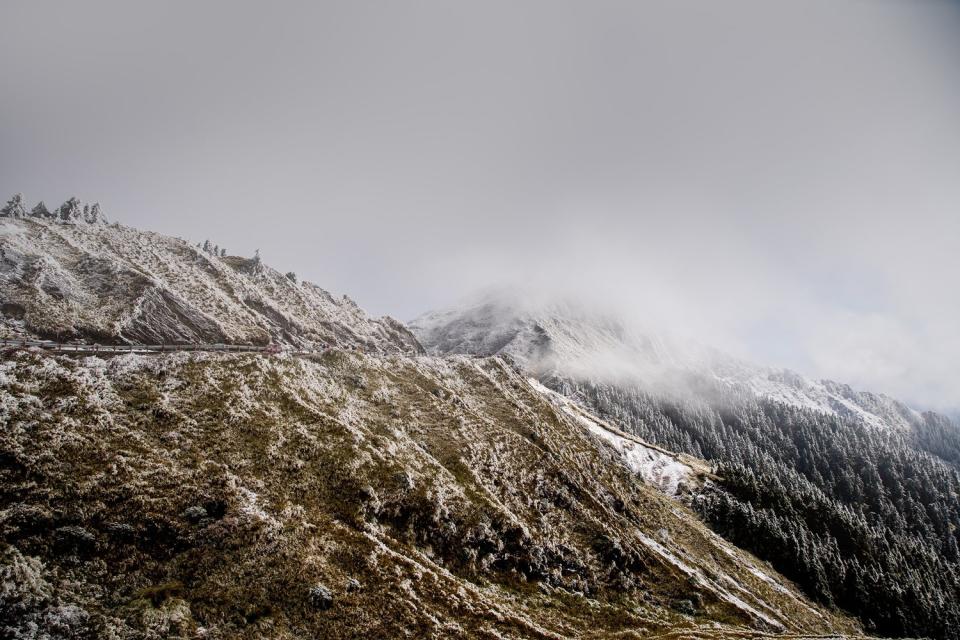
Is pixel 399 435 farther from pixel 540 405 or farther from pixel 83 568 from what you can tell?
pixel 540 405

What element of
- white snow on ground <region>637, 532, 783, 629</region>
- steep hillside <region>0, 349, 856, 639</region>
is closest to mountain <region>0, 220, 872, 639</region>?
steep hillside <region>0, 349, 856, 639</region>

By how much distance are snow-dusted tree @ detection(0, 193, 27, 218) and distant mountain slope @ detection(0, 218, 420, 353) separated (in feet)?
16.0

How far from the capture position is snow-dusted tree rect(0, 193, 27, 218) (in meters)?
95.8

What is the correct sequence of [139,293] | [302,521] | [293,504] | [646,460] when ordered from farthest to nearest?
[646,460] → [139,293] → [293,504] → [302,521]

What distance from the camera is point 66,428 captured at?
37.7 m

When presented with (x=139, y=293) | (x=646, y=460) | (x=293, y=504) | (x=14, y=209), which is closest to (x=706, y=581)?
(x=293, y=504)

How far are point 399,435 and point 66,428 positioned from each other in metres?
36.1

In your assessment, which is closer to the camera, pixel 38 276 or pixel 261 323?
pixel 38 276

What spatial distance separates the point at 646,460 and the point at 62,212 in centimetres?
19406

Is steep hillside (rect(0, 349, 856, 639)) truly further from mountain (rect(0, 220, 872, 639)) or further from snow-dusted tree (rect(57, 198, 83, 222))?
snow-dusted tree (rect(57, 198, 83, 222))

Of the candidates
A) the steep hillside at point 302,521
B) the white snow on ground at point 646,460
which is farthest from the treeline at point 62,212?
the white snow on ground at point 646,460

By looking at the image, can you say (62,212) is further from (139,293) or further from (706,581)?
(706,581)

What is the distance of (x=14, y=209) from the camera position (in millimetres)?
96750

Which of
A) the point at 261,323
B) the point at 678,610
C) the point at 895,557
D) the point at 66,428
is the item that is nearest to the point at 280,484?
the point at 66,428
